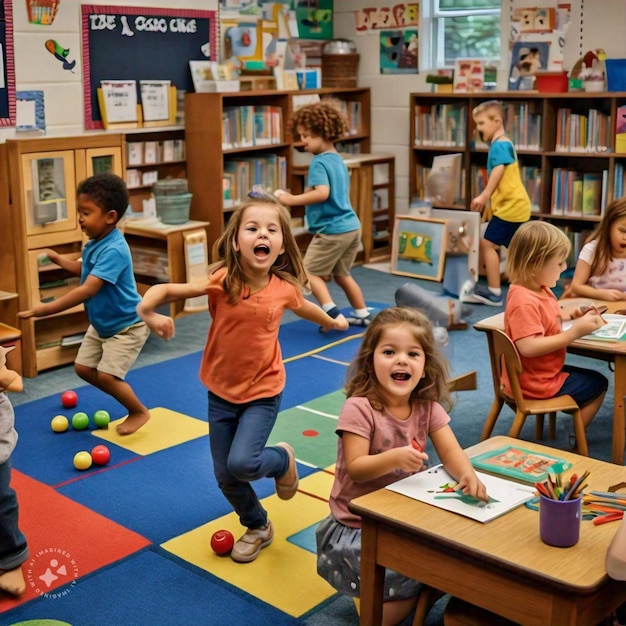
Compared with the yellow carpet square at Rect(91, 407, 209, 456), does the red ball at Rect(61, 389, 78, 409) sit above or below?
above

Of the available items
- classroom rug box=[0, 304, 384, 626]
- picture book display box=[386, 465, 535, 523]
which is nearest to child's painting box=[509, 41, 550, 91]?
classroom rug box=[0, 304, 384, 626]

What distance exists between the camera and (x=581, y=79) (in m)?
6.96

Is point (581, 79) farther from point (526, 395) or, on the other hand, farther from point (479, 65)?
point (526, 395)

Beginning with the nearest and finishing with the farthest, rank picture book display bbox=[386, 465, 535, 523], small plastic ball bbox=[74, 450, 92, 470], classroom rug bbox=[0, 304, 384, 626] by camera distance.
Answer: picture book display bbox=[386, 465, 535, 523] < classroom rug bbox=[0, 304, 384, 626] < small plastic ball bbox=[74, 450, 92, 470]

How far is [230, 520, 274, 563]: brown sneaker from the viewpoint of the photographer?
313cm

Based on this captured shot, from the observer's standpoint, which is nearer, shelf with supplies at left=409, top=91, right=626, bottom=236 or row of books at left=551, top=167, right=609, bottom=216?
shelf with supplies at left=409, top=91, right=626, bottom=236

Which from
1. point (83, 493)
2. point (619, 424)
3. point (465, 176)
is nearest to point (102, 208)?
point (83, 493)

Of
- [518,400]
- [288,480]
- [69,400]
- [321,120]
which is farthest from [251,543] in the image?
[321,120]

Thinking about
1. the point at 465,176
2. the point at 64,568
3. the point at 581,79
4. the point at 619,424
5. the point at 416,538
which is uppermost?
the point at 581,79

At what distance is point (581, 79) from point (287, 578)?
5095mm

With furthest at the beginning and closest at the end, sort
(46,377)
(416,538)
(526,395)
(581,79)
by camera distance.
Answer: (581,79) → (46,377) → (526,395) → (416,538)

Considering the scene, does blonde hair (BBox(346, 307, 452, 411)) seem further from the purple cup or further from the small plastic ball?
the small plastic ball

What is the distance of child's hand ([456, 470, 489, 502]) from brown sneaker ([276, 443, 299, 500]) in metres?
1.00

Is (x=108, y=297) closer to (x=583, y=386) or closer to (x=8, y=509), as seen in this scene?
(x=8, y=509)
